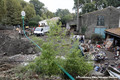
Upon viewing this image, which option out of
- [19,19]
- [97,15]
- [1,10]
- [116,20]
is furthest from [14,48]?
[19,19]

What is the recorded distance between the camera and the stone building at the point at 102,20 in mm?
19469

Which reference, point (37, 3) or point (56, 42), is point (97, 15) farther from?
point (37, 3)

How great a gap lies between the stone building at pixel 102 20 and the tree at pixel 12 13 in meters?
19.7

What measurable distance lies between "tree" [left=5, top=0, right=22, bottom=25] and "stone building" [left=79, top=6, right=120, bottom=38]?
774 inches

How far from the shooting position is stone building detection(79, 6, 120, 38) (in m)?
19.5

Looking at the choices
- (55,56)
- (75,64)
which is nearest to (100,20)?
(75,64)

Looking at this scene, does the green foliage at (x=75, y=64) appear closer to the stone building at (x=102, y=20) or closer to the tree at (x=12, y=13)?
the stone building at (x=102, y=20)

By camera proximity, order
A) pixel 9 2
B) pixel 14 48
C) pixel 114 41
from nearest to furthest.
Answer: pixel 14 48
pixel 114 41
pixel 9 2

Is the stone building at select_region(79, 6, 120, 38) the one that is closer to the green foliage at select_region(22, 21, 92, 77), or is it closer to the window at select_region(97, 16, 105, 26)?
the window at select_region(97, 16, 105, 26)

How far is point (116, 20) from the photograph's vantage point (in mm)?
19625

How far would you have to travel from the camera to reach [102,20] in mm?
20109

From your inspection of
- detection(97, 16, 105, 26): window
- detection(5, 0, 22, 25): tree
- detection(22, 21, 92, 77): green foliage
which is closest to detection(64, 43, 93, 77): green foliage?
detection(22, 21, 92, 77): green foliage

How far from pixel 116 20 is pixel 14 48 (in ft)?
60.0

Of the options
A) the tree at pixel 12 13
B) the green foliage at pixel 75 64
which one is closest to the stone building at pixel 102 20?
the green foliage at pixel 75 64
